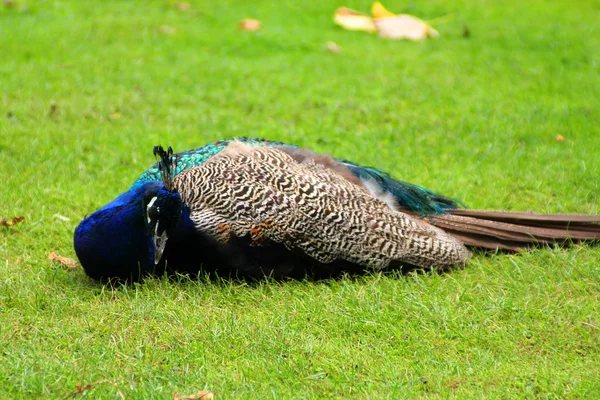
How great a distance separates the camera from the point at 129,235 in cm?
414

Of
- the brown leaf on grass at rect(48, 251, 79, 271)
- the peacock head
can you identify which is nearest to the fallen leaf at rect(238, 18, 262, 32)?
the brown leaf on grass at rect(48, 251, 79, 271)

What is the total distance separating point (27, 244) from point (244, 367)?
6.17 feet

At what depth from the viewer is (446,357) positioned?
3.55 m

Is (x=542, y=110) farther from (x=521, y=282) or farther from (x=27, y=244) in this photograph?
(x=27, y=244)

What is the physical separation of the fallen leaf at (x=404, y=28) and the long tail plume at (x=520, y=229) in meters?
4.18

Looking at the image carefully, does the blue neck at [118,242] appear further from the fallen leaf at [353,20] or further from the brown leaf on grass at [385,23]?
the fallen leaf at [353,20]

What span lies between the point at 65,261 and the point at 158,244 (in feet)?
2.40

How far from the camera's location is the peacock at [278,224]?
4.15 m

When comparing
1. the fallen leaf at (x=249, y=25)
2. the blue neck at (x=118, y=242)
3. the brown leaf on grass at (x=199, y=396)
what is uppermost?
the fallen leaf at (x=249, y=25)

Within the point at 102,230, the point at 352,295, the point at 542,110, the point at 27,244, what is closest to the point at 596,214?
the point at 352,295

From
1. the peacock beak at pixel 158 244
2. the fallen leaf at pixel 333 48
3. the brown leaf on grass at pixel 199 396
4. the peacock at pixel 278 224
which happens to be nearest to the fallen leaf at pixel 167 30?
the fallen leaf at pixel 333 48

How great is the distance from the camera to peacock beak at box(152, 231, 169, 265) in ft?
13.3

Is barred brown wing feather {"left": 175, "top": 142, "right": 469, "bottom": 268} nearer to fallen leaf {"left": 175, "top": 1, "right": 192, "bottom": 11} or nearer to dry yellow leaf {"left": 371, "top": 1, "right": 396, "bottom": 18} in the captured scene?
dry yellow leaf {"left": 371, "top": 1, "right": 396, "bottom": 18}

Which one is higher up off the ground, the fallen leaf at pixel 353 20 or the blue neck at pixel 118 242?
the fallen leaf at pixel 353 20
